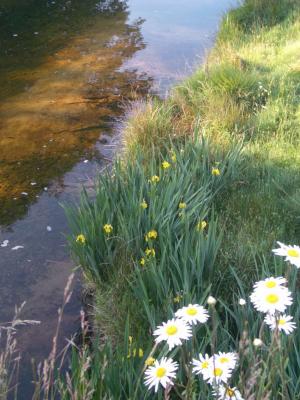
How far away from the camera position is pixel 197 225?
3.54m

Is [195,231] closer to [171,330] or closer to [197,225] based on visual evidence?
[197,225]

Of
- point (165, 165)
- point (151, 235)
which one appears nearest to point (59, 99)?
point (165, 165)

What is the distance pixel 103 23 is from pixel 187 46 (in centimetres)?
169

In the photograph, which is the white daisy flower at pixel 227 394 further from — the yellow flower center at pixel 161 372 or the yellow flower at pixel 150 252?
the yellow flower at pixel 150 252

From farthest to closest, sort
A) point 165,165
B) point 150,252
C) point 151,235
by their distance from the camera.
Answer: point 165,165
point 151,235
point 150,252

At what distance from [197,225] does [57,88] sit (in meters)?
4.66

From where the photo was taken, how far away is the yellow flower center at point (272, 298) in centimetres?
175

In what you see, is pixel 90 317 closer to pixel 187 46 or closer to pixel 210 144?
pixel 210 144

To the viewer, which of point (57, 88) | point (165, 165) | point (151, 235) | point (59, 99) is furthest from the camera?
point (57, 88)

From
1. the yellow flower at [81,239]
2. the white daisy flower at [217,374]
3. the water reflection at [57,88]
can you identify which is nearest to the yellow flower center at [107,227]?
the yellow flower at [81,239]

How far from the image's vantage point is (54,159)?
234 inches

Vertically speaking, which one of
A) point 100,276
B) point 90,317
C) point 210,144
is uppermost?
point 210,144

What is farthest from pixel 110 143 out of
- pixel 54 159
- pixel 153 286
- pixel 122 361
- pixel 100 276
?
pixel 122 361

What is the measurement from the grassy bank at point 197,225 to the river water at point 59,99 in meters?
0.47
